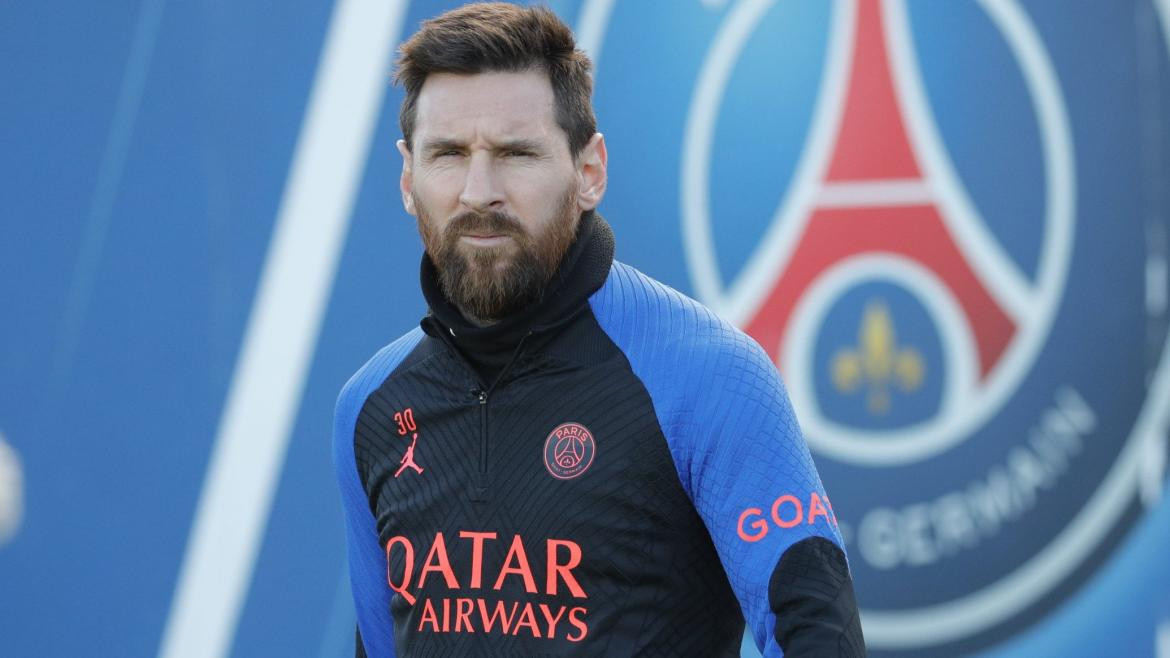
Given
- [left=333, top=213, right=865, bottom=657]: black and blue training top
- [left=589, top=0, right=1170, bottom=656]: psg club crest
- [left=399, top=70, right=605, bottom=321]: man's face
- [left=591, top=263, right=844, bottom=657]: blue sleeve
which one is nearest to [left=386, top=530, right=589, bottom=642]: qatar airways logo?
[left=333, top=213, right=865, bottom=657]: black and blue training top

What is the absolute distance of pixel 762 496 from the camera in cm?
145

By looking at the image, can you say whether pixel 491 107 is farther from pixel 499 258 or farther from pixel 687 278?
pixel 687 278

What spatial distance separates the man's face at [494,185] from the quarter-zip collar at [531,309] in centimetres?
2

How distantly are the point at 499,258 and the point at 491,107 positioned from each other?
16cm

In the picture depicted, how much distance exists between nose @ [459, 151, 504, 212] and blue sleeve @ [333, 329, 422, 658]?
26cm

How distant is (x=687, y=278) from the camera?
300cm

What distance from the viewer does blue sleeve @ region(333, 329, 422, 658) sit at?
1.72 metres

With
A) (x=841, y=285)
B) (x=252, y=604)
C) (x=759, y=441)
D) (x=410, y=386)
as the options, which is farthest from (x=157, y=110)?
(x=759, y=441)

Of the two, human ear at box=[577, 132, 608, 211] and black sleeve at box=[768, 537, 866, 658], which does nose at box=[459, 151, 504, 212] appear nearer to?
human ear at box=[577, 132, 608, 211]

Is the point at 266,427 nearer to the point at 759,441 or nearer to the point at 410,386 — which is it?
the point at 410,386

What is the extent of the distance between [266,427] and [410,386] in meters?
1.63

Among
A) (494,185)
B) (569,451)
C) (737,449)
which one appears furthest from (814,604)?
(494,185)

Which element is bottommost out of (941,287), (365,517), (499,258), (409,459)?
(365,517)

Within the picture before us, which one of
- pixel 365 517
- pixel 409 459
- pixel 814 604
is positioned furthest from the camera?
pixel 365 517
